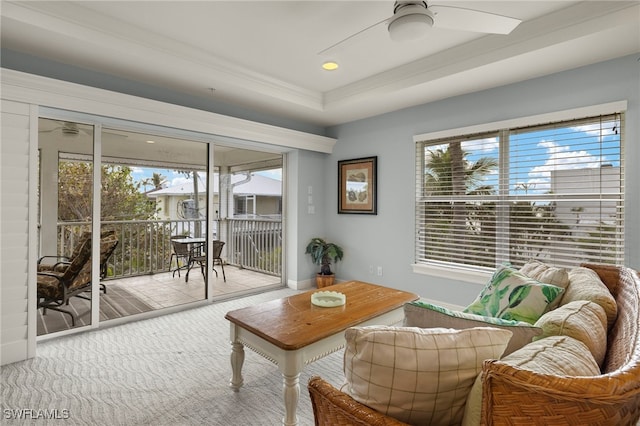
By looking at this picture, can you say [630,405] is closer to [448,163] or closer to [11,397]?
[11,397]

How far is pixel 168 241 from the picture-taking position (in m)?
3.87

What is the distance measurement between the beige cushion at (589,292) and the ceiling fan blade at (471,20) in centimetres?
150

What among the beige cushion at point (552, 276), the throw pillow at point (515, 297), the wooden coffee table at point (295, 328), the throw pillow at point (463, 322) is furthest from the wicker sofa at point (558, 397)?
the wooden coffee table at point (295, 328)

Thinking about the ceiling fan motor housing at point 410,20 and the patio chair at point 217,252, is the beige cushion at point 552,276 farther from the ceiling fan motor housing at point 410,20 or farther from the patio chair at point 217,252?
the patio chair at point 217,252

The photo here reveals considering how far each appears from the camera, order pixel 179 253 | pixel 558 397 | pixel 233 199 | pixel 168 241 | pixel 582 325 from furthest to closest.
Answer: pixel 233 199 < pixel 179 253 < pixel 168 241 < pixel 582 325 < pixel 558 397

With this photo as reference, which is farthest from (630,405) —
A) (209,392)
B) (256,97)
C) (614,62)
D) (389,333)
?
(256,97)

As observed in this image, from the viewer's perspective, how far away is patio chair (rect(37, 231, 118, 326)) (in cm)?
291

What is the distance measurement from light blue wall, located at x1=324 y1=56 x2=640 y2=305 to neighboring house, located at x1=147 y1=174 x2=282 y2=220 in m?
0.91

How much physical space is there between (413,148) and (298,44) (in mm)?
1918

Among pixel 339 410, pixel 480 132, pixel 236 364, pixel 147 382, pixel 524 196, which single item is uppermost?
pixel 480 132

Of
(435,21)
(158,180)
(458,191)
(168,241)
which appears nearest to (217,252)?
(168,241)

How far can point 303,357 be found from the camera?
1.78m

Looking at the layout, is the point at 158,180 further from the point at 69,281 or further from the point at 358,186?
the point at 358,186

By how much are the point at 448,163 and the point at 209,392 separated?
330 cm
